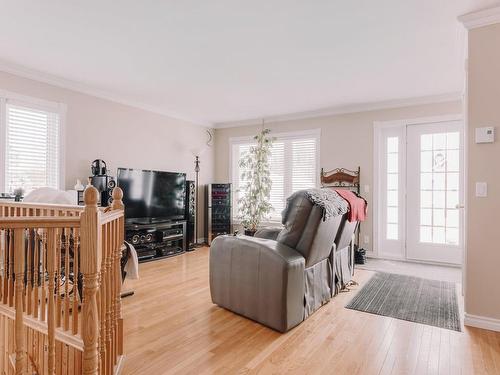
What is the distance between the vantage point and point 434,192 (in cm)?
488

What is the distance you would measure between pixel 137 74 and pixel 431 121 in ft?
14.0

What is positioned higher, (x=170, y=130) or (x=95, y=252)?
(x=170, y=130)

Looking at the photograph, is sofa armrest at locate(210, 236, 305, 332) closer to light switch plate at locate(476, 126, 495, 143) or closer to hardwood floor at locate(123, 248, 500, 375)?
hardwood floor at locate(123, 248, 500, 375)

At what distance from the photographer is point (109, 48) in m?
3.25

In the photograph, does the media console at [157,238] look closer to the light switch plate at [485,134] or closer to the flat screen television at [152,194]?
the flat screen television at [152,194]

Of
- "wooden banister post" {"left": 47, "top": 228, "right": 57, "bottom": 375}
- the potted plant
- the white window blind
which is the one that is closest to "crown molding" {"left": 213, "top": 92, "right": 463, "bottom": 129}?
the potted plant

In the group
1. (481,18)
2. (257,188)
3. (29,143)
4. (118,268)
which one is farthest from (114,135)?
(481,18)

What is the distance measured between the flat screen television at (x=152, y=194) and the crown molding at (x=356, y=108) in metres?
1.86

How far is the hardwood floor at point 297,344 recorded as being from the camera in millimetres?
2039

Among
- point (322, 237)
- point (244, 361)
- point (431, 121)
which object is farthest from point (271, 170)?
point (244, 361)

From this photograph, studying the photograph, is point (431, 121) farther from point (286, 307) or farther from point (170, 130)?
point (170, 130)

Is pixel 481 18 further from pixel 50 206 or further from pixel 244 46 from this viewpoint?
pixel 50 206

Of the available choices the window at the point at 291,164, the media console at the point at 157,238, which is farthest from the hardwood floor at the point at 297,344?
the window at the point at 291,164

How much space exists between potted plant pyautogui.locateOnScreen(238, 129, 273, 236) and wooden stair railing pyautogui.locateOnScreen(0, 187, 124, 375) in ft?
12.7
